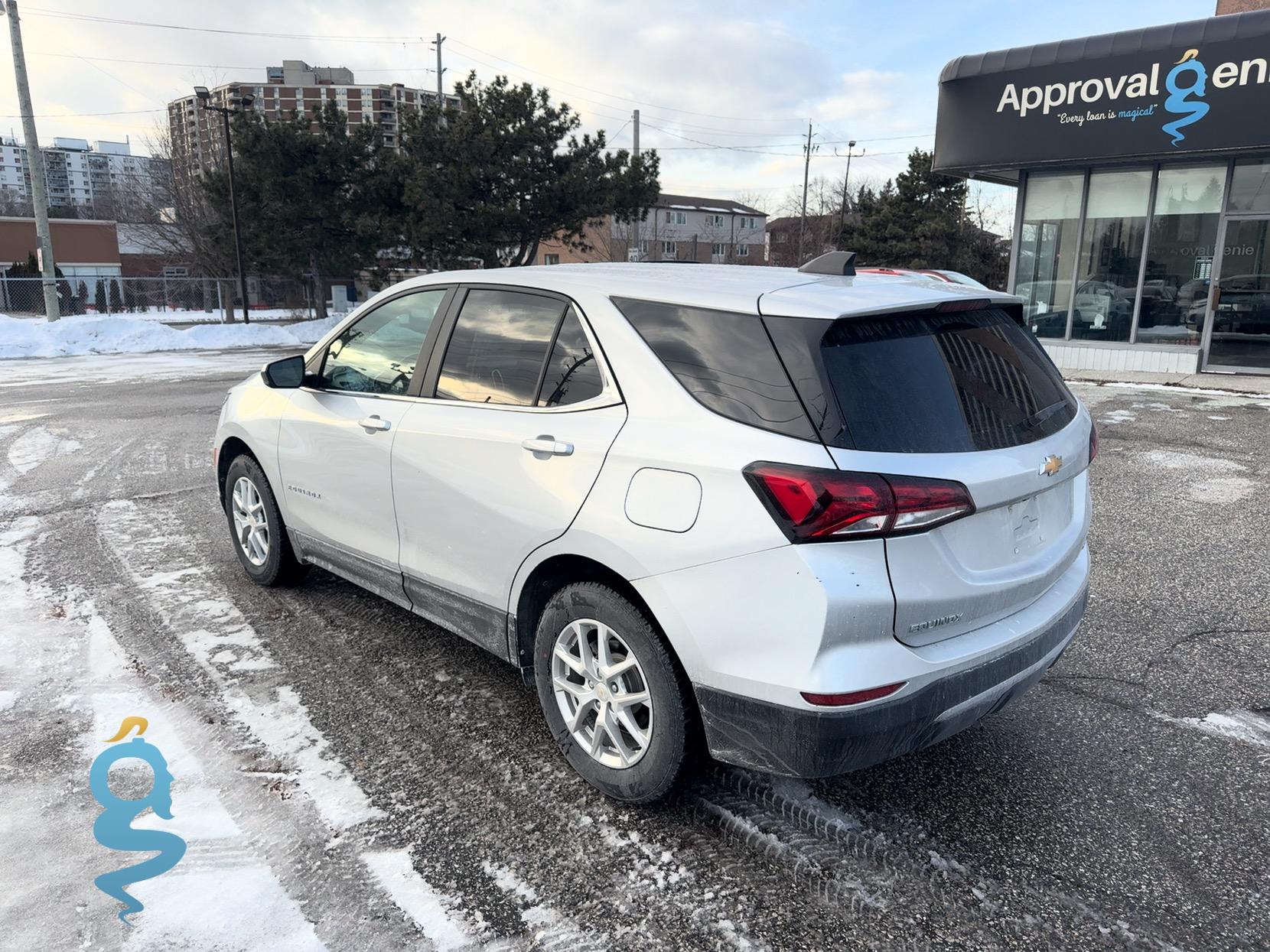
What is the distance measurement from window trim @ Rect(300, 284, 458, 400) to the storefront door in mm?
14687

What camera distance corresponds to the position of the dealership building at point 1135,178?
42.4 ft

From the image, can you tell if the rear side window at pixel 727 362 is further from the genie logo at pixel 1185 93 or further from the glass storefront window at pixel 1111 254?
the glass storefront window at pixel 1111 254

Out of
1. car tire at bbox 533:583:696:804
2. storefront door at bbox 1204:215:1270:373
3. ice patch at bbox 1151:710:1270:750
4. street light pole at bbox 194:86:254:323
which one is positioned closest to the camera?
car tire at bbox 533:583:696:804

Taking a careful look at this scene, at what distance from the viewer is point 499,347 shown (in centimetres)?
334

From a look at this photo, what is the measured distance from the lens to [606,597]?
272cm

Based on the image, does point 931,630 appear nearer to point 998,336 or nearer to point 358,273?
point 998,336

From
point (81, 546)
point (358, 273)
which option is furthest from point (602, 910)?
point (358, 273)

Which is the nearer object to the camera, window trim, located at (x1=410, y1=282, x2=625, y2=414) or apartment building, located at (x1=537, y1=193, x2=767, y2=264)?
window trim, located at (x1=410, y1=282, x2=625, y2=414)

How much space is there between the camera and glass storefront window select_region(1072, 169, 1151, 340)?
14.7 metres

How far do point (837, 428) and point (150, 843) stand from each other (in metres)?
2.37

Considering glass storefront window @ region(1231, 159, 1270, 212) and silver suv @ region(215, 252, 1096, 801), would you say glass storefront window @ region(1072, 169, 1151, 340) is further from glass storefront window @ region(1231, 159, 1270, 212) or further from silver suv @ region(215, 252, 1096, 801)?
silver suv @ region(215, 252, 1096, 801)

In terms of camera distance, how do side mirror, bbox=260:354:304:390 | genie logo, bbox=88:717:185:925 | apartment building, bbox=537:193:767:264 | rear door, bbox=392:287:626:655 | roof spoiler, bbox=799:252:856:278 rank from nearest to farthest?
genie logo, bbox=88:717:185:925
rear door, bbox=392:287:626:655
roof spoiler, bbox=799:252:856:278
side mirror, bbox=260:354:304:390
apartment building, bbox=537:193:767:264

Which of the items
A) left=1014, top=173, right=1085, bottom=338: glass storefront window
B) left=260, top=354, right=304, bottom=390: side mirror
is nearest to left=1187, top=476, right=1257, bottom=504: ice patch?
left=260, top=354, right=304, bottom=390: side mirror

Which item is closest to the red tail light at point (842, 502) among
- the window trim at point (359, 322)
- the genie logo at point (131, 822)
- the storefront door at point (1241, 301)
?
the window trim at point (359, 322)
